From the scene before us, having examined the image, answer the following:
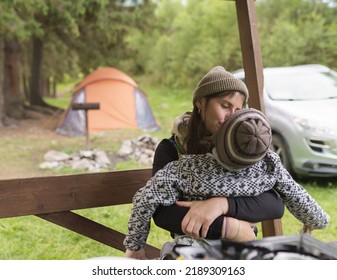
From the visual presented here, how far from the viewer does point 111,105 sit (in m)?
9.59

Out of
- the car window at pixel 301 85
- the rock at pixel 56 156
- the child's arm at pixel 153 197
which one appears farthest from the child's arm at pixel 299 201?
the rock at pixel 56 156

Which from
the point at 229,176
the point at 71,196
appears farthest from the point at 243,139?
the point at 71,196

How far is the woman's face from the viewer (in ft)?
4.27

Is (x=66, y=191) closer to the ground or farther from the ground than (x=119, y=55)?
closer to the ground

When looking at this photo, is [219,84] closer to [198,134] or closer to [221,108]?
[221,108]

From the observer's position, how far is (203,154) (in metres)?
1.29

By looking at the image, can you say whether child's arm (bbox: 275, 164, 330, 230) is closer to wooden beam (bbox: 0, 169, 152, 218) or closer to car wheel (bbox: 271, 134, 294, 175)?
wooden beam (bbox: 0, 169, 152, 218)

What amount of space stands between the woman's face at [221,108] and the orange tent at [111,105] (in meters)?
7.96

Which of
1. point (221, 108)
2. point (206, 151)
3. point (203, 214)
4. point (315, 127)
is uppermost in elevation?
point (221, 108)

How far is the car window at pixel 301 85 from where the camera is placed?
2732 millimetres

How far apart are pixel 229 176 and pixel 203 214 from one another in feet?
0.42
